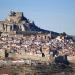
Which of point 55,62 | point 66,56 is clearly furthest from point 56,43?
point 55,62

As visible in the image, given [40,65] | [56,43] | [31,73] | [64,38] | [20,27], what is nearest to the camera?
[31,73]

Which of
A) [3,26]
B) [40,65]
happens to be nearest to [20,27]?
[3,26]

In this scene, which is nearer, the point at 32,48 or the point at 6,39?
the point at 32,48

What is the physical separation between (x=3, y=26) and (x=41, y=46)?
1439cm

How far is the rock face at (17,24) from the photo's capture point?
65312 millimetres

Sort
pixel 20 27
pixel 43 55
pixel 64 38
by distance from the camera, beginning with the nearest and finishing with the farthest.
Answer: pixel 43 55 → pixel 64 38 → pixel 20 27

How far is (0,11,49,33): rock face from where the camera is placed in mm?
65312

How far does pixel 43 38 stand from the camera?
193 feet

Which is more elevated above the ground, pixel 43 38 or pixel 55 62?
pixel 43 38

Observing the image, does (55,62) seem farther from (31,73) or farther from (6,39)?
(6,39)

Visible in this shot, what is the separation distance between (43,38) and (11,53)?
37.8 feet

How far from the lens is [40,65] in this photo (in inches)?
1674

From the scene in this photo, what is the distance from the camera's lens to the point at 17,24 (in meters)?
66.6

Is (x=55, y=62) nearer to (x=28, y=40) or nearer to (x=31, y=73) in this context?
(x=31, y=73)
